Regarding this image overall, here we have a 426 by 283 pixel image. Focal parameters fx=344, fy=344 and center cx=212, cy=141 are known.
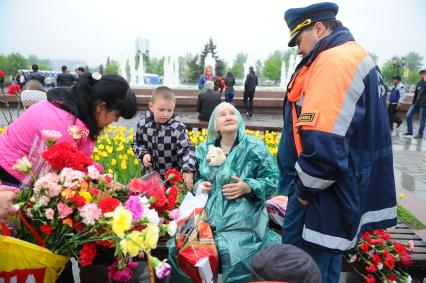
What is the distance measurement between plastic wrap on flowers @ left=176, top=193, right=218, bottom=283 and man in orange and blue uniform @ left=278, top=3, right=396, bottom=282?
47cm

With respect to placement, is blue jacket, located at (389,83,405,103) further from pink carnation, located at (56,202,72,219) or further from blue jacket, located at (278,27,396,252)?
pink carnation, located at (56,202,72,219)

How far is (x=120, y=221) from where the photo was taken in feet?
3.76

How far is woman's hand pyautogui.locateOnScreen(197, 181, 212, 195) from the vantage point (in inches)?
98.7

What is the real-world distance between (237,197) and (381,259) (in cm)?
113

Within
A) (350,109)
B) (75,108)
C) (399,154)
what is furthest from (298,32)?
(399,154)

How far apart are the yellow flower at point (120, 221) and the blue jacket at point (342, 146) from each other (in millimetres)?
915

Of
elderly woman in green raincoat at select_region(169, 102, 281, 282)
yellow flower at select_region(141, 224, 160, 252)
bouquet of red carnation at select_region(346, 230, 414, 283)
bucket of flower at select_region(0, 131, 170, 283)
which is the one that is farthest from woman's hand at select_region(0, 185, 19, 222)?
bouquet of red carnation at select_region(346, 230, 414, 283)

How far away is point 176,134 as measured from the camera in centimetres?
326

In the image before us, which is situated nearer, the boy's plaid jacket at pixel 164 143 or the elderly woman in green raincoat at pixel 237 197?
the elderly woman in green raincoat at pixel 237 197

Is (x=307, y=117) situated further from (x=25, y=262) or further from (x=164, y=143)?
(x=164, y=143)

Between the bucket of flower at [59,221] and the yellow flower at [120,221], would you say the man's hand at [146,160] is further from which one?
the yellow flower at [120,221]

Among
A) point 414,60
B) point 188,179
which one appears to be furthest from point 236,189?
point 414,60

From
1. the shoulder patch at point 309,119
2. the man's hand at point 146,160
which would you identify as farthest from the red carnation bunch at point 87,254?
the man's hand at point 146,160

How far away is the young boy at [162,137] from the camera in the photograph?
3215 millimetres
